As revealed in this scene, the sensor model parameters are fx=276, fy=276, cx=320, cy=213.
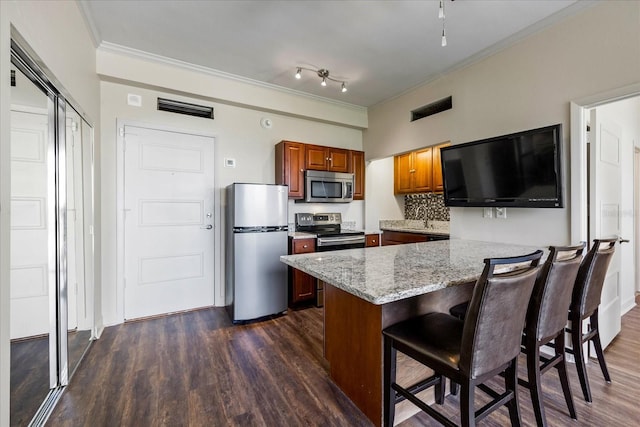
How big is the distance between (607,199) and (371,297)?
8.81 feet

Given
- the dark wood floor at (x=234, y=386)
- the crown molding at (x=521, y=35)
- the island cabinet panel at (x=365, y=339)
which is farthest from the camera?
the crown molding at (x=521, y=35)

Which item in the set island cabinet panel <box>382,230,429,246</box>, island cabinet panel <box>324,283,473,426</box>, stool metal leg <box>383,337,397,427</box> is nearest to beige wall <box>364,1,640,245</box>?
island cabinet panel <box>382,230,429,246</box>

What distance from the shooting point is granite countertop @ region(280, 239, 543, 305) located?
3.91 ft

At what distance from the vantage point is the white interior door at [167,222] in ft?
10.2

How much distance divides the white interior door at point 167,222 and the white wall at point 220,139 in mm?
108

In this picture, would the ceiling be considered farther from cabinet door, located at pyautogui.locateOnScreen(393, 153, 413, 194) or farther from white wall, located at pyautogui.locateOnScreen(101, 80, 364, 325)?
cabinet door, located at pyautogui.locateOnScreen(393, 153, 413, 194)

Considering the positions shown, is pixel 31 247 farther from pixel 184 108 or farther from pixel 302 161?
pixel 302 161

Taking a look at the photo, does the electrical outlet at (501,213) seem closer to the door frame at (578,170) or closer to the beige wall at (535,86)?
the beige wall at (535,86)

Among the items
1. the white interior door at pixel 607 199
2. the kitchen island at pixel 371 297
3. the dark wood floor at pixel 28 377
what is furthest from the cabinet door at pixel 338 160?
the dark wood floor at pixel 28 377

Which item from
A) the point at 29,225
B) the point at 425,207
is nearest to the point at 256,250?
the point at 29,225

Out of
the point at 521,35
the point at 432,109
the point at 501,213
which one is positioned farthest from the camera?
the point at 432,109

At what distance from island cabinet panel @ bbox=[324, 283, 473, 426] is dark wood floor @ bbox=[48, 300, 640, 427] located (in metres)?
0.14

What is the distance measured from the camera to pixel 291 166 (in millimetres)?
3758

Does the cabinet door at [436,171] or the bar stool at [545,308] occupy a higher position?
the cabinet door at [436,171]
